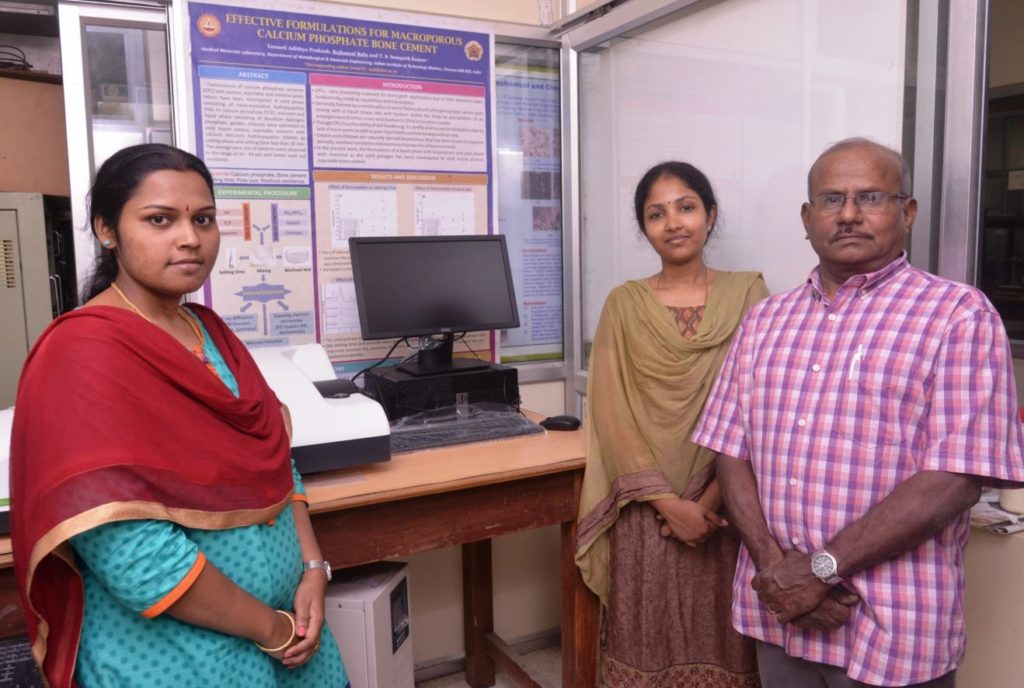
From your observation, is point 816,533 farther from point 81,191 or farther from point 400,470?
point 81,191

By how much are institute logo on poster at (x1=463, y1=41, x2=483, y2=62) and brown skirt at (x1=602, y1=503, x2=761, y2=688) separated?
1.49 m

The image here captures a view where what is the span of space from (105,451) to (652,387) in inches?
43.6

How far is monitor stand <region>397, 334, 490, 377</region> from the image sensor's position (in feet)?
6.88

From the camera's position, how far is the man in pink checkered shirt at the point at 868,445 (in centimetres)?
111

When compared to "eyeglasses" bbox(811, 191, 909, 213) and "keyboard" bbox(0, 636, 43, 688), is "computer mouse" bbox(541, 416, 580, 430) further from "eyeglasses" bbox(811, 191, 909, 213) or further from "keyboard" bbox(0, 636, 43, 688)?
"keyboard" bbox(0, 636, 43, 688)

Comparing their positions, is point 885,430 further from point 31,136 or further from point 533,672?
point 31,136

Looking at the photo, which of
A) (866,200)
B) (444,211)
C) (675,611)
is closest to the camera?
(866,200)

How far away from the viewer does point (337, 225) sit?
225 centimetres

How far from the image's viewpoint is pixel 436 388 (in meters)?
2.05

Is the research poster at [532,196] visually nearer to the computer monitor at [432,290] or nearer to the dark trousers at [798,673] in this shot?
the computer monitor at [432,290]

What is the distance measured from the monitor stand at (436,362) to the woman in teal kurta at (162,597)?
901 millimetres

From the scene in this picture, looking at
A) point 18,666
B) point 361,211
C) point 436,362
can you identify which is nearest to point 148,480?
point 18,666

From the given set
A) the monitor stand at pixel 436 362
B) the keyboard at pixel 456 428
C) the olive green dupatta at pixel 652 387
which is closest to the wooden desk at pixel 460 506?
the keyboard at pixel 456 428

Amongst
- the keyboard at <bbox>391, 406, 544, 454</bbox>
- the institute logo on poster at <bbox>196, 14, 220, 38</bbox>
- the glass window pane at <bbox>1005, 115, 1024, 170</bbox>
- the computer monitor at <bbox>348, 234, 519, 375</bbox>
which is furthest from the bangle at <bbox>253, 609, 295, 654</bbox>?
the glass window pane at <bbox>1005, 115, 1024, 170</bbox>
